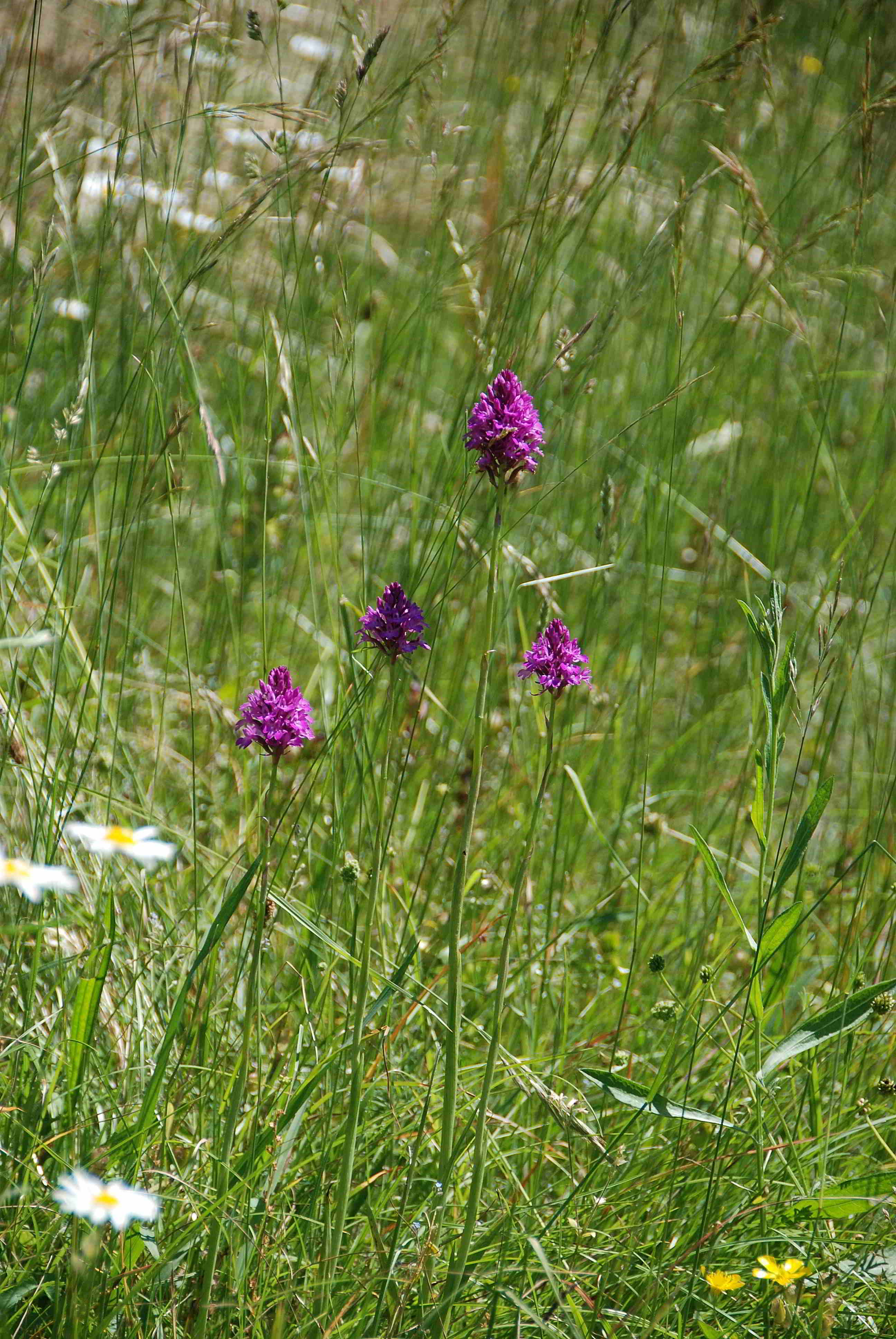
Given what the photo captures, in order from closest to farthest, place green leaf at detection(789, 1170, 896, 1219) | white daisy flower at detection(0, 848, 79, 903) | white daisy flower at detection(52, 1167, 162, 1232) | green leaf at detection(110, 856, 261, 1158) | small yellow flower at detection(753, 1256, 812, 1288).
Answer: white daisy flower at detection(52, 1167, 162, 1232) → white daisy flower at detection(0, 848, 79, 903) → green leaf at detection(110, 856, 261, 1158) → small yellow flower at detection(753, 1256, 812, 1288) → green leaf at detection(789, 1170, 896, 1219)

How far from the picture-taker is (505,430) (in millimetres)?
1059

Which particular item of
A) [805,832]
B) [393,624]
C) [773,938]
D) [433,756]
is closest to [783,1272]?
[773,938]

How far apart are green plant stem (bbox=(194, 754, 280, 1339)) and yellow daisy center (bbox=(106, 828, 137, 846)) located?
0.41 feet

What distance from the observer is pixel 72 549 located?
7.03ft

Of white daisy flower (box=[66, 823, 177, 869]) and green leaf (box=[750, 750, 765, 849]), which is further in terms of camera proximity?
green leaf (box=[750, 750, 765, 849])

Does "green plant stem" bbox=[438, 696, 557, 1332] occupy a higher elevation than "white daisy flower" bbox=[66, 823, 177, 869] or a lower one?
lower

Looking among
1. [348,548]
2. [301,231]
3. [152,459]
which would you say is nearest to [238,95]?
[301,231]

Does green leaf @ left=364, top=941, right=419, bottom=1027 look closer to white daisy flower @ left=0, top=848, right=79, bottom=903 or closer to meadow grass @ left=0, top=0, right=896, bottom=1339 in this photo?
meadow grass @ left=0, top=0, right=896, bottom=1339

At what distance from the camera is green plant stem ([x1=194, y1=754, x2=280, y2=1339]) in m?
1.00

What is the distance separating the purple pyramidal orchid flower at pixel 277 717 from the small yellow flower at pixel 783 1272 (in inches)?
28.3

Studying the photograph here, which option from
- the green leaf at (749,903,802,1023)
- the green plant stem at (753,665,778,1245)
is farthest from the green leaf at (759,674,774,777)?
the green leaf at (749,903,802,1023)

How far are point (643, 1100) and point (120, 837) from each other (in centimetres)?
63

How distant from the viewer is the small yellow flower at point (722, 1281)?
113cm

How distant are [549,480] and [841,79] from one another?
2868 mm
